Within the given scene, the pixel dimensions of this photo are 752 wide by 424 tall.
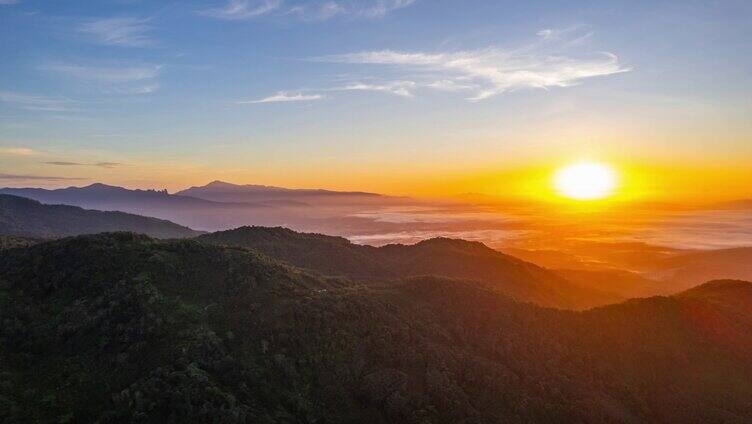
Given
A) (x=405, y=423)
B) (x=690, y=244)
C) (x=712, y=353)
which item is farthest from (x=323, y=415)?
(x=690, y=244)

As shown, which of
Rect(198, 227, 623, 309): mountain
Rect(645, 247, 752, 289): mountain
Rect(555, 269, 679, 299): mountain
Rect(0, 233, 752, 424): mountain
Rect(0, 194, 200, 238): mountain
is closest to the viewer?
Rect(0, 233, 752, 424): mountain


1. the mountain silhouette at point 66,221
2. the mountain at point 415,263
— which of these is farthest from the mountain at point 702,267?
the mountain silhouette at point 66,221

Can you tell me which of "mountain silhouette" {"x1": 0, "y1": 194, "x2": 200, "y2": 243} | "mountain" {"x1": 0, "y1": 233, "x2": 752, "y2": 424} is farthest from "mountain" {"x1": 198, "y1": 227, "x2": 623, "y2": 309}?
"mountain silhouette" {"x1": 0, "y1": 194, "x2": 200, "y2": 243}

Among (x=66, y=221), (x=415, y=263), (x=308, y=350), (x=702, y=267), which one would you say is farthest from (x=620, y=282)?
(x=66, y=221)

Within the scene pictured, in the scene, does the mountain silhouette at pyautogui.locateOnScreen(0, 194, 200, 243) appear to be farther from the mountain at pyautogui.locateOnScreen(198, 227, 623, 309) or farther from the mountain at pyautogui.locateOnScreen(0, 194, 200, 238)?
the mountain at pyautogui.locateOnScreen(198, 227, 623, 309)

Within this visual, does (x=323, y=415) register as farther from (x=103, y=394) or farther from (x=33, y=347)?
(x=33, y=347)
